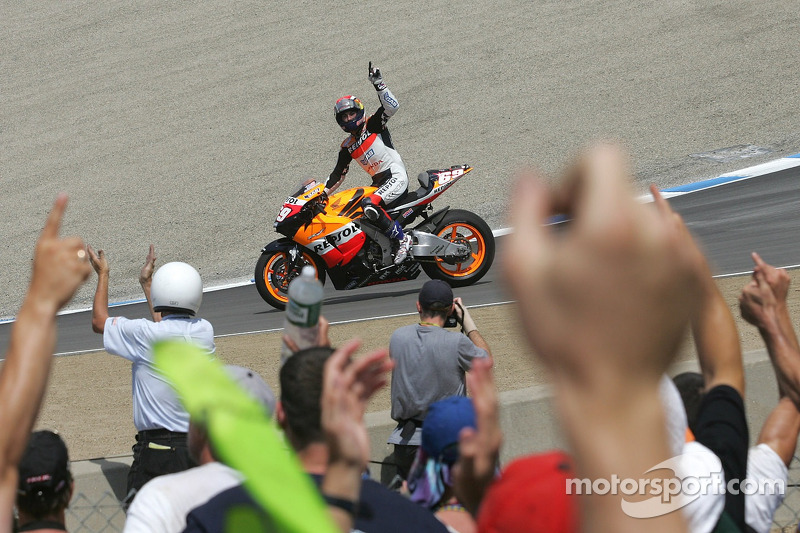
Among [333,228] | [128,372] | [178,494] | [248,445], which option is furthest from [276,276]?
[248,445]

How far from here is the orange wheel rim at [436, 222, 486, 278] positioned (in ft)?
37.4

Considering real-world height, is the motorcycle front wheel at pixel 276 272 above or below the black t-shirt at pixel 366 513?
above

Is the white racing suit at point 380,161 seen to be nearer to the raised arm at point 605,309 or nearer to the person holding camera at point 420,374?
the person holding camera at point 420,374

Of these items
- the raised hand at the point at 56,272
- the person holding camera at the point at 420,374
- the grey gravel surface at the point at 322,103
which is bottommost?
the person holding camera at the point at 420,374

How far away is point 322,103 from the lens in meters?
25.1

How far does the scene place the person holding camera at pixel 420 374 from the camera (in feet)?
16.8

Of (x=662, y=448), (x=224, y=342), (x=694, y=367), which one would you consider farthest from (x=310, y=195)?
(x=662, y=448)

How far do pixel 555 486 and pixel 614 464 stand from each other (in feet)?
2.95

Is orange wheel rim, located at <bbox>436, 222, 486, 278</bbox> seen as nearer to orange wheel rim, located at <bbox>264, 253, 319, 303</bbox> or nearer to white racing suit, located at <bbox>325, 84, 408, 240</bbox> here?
white racing suit, located at <bbox>325, 84, 408, 240</bbox>

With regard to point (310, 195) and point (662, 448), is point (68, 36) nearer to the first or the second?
point (310, 195)

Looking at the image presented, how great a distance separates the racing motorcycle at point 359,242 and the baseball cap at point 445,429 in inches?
338

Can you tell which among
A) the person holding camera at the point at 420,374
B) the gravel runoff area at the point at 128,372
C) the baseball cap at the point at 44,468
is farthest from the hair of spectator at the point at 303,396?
the gravel runoff area at the point at 128,372

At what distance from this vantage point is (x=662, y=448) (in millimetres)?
924

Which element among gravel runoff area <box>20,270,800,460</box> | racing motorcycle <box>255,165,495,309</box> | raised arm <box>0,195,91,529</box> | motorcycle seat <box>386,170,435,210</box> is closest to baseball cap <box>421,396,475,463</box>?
raised arm <box>0,195,91,529</box>
